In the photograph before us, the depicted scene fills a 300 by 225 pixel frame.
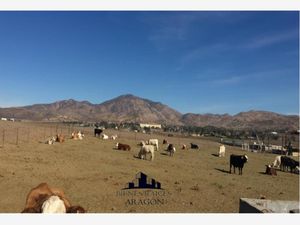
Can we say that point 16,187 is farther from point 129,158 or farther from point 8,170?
point 129,158

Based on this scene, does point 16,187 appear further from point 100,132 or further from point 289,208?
point 100,132

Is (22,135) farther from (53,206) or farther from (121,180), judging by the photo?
(53,206)

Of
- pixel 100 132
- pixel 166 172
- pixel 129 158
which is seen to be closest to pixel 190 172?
pixel 166 172

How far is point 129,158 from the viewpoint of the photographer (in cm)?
2703

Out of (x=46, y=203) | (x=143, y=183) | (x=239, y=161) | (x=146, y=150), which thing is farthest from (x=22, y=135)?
(x=46, y=203)

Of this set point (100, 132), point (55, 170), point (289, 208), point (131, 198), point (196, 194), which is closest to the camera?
point (289, 208)

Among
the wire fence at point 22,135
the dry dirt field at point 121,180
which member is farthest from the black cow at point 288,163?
the wire fence at point 22,135

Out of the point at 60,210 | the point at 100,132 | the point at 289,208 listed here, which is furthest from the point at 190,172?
the point at 100,132

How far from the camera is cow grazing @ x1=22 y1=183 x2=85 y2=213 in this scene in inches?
341

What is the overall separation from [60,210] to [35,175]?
10.1 m
